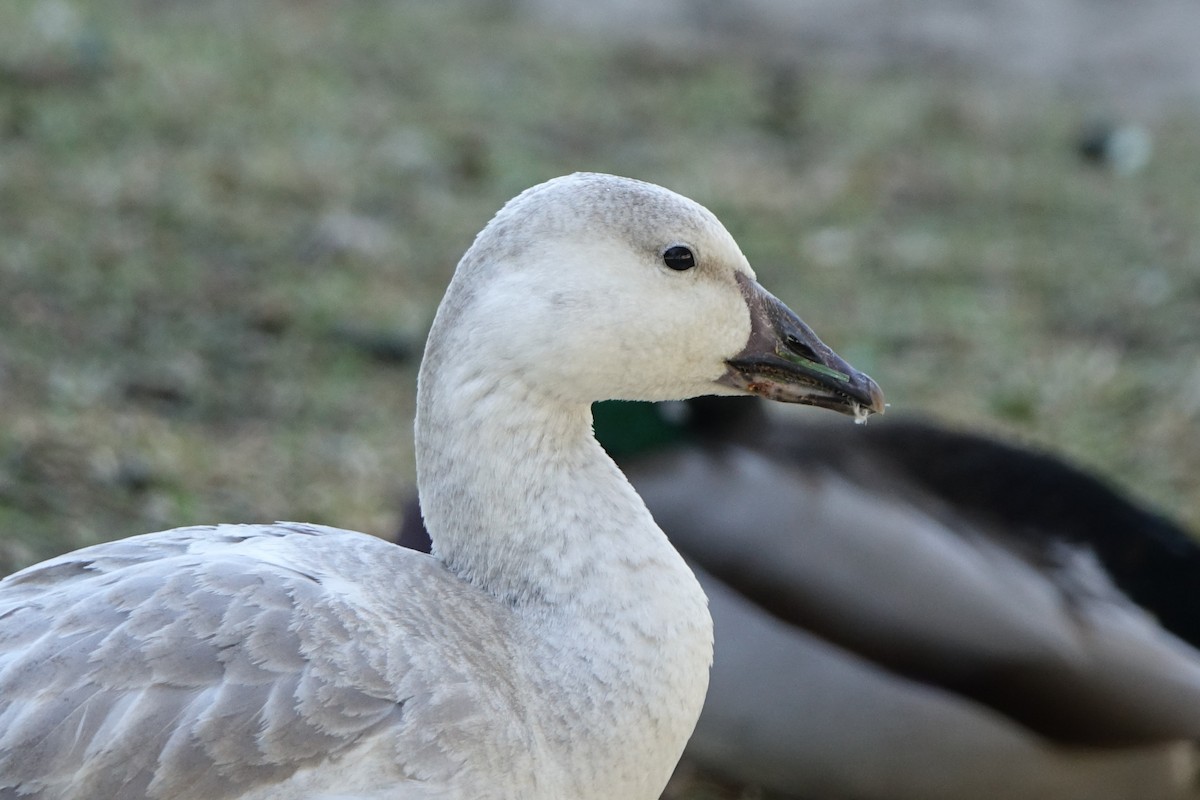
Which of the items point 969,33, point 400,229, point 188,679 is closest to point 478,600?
point 188,679

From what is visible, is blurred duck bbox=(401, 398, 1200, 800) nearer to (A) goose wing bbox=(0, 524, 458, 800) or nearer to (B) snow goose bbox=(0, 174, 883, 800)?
(B) snow goose bbox=(0, 174, 883, 800)

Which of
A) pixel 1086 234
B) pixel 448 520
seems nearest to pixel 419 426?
pixel 448 520

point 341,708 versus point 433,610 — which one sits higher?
point 433,610

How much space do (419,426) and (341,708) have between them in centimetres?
49

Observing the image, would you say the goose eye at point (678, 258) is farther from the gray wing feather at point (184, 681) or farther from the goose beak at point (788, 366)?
the gray wing feather at point (184, 681)

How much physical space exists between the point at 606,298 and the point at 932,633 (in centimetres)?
154

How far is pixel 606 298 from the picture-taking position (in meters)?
2.12

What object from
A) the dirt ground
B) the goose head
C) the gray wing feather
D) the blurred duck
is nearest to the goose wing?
the gray wing feather

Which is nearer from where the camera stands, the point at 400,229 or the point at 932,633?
the point at 932,633

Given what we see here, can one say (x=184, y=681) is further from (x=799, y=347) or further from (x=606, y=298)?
(x=799, y=347)

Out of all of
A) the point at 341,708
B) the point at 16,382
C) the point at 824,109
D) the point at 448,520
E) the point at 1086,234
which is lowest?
the point at 341,708

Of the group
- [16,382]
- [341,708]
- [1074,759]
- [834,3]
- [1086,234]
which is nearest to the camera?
[341,708]

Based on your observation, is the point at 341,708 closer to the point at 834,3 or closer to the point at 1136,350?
the point at 1136,350

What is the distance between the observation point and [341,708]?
195 centimetres
